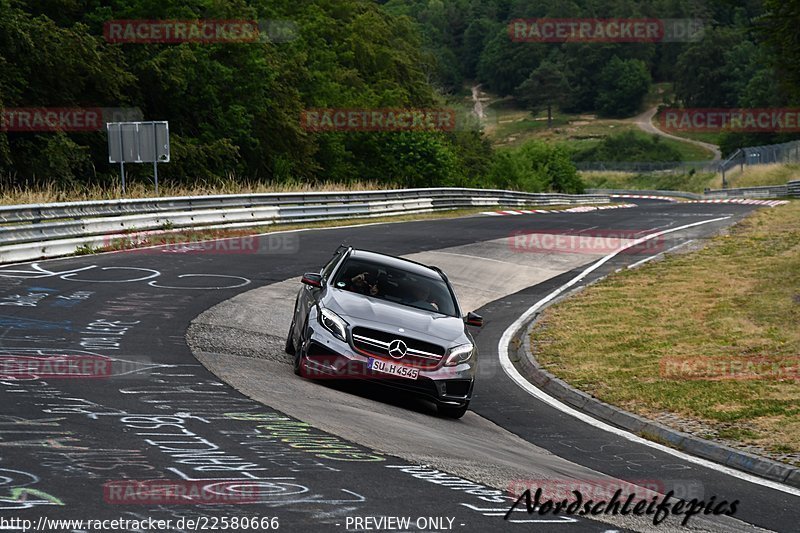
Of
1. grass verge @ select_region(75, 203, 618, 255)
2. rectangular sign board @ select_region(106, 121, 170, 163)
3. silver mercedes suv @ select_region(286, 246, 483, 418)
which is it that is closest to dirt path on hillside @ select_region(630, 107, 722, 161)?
grass verge @ select_region(75, 203, 618, 255)

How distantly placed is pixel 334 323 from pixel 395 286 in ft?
4.98

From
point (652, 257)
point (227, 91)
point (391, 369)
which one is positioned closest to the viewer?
point (391, 369)

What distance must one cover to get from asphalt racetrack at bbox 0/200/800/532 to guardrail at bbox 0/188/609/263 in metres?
1.91

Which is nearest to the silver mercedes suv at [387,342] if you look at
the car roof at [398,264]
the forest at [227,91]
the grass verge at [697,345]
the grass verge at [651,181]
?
the car roof at [398,264]

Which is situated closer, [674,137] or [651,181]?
[651,181]

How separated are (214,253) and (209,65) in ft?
104

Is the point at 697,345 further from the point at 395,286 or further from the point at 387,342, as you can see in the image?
the point at 387,342

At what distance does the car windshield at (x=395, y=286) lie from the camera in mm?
12734

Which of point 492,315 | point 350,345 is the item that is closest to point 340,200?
point 492,315

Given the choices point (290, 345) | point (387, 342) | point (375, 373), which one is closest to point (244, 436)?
point (375, 373)

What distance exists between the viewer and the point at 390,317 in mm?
11859

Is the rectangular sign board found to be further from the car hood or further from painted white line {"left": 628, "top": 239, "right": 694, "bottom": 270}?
the car hood

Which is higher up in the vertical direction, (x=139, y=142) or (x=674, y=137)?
(x=674, y=137)

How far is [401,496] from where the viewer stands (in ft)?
23.0
